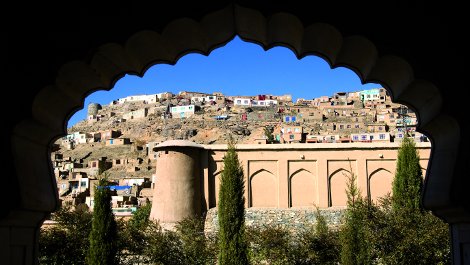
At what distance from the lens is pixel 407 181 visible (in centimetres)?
1953

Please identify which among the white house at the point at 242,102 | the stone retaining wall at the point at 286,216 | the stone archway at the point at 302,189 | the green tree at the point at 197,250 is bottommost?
the green tree at the point at 197,250

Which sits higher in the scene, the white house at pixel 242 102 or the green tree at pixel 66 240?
the white house at pixel 242 102

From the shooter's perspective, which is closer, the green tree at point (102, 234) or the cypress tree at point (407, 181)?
the green tree at point (102, 234)

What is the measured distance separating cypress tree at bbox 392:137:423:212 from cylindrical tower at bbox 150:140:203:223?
34.3ft

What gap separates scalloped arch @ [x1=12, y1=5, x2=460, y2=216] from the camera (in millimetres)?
2953

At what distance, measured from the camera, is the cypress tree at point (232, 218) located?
15.8 metres

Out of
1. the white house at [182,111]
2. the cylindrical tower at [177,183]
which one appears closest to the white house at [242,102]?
the white house at [182,111]

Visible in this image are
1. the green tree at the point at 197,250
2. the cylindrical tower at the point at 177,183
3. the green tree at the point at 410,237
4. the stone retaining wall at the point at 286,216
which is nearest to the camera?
the green tree at the point at 410,237

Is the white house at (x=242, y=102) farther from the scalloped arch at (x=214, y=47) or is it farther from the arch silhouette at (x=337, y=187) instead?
the scalloped arch at (x=214, y=47)

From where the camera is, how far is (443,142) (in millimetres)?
3102

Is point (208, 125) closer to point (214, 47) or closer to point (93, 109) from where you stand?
point (93, 109)

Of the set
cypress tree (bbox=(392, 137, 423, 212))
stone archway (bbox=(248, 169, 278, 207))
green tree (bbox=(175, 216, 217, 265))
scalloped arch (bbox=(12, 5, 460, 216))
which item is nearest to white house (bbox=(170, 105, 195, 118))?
stone archway (bbox=(248, 169, 278, 207))

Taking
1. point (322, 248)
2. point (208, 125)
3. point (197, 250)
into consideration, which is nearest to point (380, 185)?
point (322, 248)

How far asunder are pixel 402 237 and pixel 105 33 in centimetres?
1444
